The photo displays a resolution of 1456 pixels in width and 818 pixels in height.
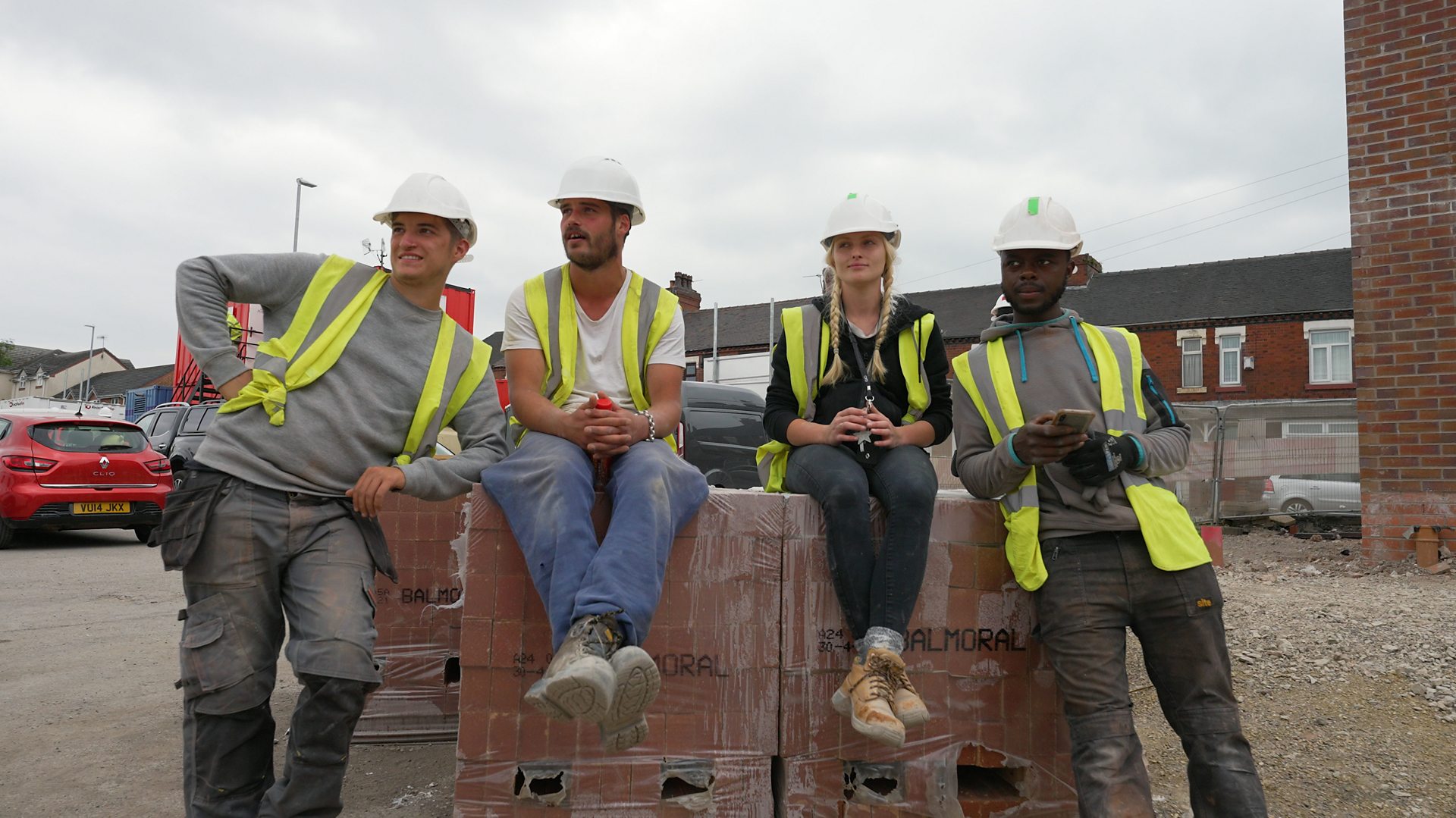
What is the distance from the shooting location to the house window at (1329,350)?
27.5m

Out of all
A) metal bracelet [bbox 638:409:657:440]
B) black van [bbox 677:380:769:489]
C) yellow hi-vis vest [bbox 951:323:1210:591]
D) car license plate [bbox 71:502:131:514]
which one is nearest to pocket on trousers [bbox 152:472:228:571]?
metal bracelet [bbox 638:409:657:440]

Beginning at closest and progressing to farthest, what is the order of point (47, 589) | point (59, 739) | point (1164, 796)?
1. point (1164, 796)
2. point (59, 739)
3. point (47, 589)

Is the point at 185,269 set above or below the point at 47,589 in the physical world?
above

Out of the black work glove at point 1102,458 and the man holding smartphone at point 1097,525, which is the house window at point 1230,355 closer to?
the man holding smartphone at point 1097,525

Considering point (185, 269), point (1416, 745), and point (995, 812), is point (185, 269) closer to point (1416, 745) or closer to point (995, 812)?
point (995, 812)

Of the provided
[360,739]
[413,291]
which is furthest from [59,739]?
Result: [413,291]

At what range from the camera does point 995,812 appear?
9.96 ft

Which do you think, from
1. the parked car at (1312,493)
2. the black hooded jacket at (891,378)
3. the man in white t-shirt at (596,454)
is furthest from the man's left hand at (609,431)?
the parked car at (1312,493)

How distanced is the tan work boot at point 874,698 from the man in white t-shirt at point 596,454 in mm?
654

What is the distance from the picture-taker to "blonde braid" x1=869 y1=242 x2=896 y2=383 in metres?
3.37

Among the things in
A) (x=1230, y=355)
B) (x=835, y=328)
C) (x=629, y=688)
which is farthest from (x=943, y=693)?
(x=1230, y=355)

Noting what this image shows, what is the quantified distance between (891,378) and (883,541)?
704 mm

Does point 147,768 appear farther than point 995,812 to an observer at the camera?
Yes

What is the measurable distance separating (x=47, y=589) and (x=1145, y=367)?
9242 mm
